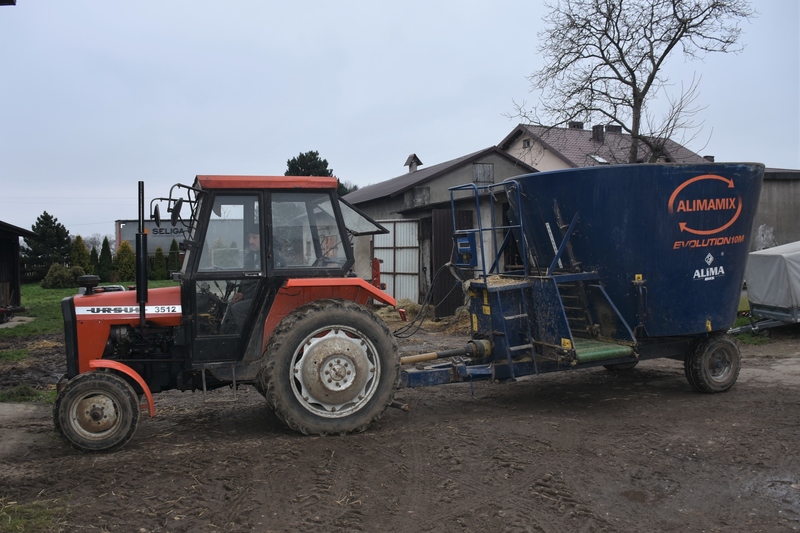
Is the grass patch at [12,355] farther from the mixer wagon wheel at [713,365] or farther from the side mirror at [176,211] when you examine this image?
the mixer wagon wheel at [713,365]

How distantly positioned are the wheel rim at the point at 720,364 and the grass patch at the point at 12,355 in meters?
10.4

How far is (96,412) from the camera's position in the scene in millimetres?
5230

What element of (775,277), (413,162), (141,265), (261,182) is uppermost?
(413,162)

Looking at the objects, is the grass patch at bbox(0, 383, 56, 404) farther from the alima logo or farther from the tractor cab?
the alima logo

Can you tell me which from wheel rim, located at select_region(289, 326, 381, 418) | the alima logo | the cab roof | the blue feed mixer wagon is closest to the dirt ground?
wheel rim, located at select_region(289, 326, 381, 418)

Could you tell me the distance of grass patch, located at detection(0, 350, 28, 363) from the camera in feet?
35.0

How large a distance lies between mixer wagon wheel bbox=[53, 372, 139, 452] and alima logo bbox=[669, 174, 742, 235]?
551 cm

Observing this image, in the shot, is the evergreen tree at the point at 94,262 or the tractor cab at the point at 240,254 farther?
the evergreen tree at the point at 94,262

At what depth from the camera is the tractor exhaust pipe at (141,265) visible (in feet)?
17.1

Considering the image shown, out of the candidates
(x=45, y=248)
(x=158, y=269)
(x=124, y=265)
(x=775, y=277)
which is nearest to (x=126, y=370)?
(x=775, y=277)

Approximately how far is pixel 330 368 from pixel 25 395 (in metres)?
4.64

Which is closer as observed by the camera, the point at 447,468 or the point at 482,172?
the point at 447,468

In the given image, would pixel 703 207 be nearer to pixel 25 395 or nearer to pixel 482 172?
pixel 25 395

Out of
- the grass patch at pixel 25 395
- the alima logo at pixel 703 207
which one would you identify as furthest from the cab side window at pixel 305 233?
the grass patch at pixel 25 395
